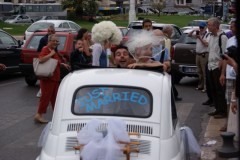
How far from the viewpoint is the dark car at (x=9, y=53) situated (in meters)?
17.1

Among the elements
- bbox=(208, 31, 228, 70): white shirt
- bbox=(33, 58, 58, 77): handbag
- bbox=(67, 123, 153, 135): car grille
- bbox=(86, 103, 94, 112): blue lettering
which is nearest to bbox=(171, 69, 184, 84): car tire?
bbox=(208, 31, 228, 70): white shirt

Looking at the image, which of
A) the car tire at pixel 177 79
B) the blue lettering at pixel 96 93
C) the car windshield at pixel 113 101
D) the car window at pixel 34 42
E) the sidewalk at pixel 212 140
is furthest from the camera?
the car tire at pixel 177 79

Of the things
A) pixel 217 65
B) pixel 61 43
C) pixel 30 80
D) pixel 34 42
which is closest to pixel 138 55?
pixel 217 65

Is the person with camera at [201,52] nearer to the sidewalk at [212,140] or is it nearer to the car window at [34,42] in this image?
the sidewalk at [212,140]

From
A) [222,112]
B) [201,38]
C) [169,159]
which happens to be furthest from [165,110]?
[201,38]

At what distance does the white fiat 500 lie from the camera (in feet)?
15.8

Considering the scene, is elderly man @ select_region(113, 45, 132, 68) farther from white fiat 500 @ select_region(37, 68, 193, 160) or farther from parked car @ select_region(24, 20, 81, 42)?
parked car @ select_region(24, 20, 81, 42)

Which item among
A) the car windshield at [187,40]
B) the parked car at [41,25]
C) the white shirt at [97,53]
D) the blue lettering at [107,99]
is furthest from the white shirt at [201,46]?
the parked car at [41,25]

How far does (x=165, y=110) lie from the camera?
16.9ft

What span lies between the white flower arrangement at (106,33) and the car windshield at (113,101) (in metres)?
3.01

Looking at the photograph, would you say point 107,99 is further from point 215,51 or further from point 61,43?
point 61,43

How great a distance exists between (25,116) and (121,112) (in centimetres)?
659

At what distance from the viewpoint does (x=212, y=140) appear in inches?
352

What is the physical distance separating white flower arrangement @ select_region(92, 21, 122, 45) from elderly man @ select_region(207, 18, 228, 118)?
3.17m
